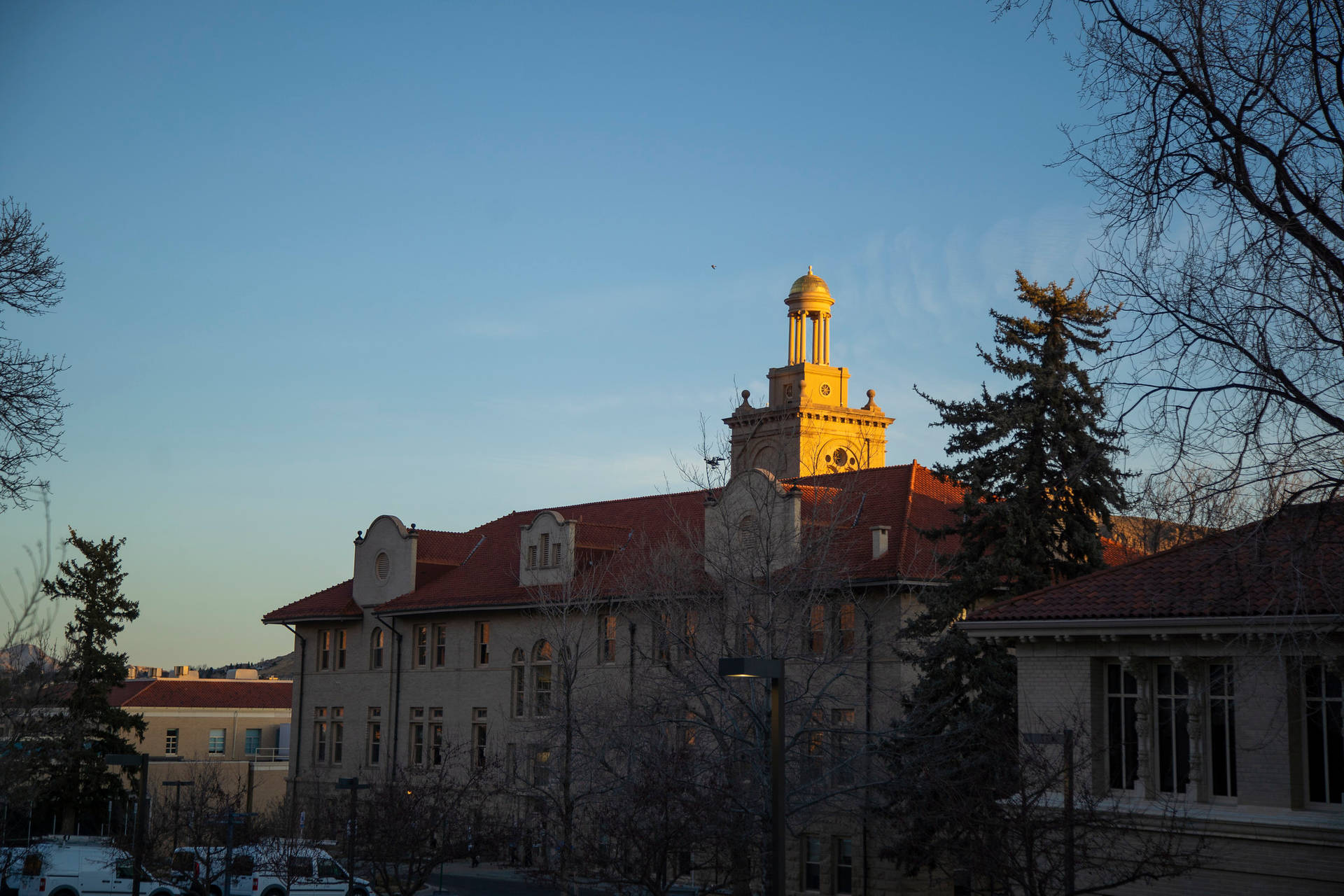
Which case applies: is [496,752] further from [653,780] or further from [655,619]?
[653,780]

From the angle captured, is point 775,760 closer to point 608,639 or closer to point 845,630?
point 845,630

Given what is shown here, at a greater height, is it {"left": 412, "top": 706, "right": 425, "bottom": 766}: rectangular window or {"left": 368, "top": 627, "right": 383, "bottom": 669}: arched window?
{"left": 368, "top": 627, "right": 383, "bottom": 669}: arched window

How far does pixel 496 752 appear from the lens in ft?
164

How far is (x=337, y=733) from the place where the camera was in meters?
58.0

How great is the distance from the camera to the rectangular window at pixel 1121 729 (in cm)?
2448

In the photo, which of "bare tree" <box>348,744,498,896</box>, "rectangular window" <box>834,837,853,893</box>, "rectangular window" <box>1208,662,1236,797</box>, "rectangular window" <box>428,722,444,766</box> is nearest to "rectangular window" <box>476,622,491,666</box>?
"rectangular window" <box>428,722,444,766</box>

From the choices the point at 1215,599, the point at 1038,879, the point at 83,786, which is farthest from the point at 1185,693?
A: the point at 83,786

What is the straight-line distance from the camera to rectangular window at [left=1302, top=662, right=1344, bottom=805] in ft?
70.8

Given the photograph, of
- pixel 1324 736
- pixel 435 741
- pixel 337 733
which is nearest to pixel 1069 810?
pixel 1324 736

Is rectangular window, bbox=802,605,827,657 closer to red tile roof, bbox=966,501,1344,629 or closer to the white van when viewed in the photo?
red tile roof, bbox=966,501,1344,629

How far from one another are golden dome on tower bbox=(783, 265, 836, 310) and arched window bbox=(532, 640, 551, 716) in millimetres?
40794

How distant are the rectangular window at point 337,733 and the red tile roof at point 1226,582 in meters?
37.0

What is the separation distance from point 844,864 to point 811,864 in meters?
1.20

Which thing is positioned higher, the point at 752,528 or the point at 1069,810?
the point at 752,528
